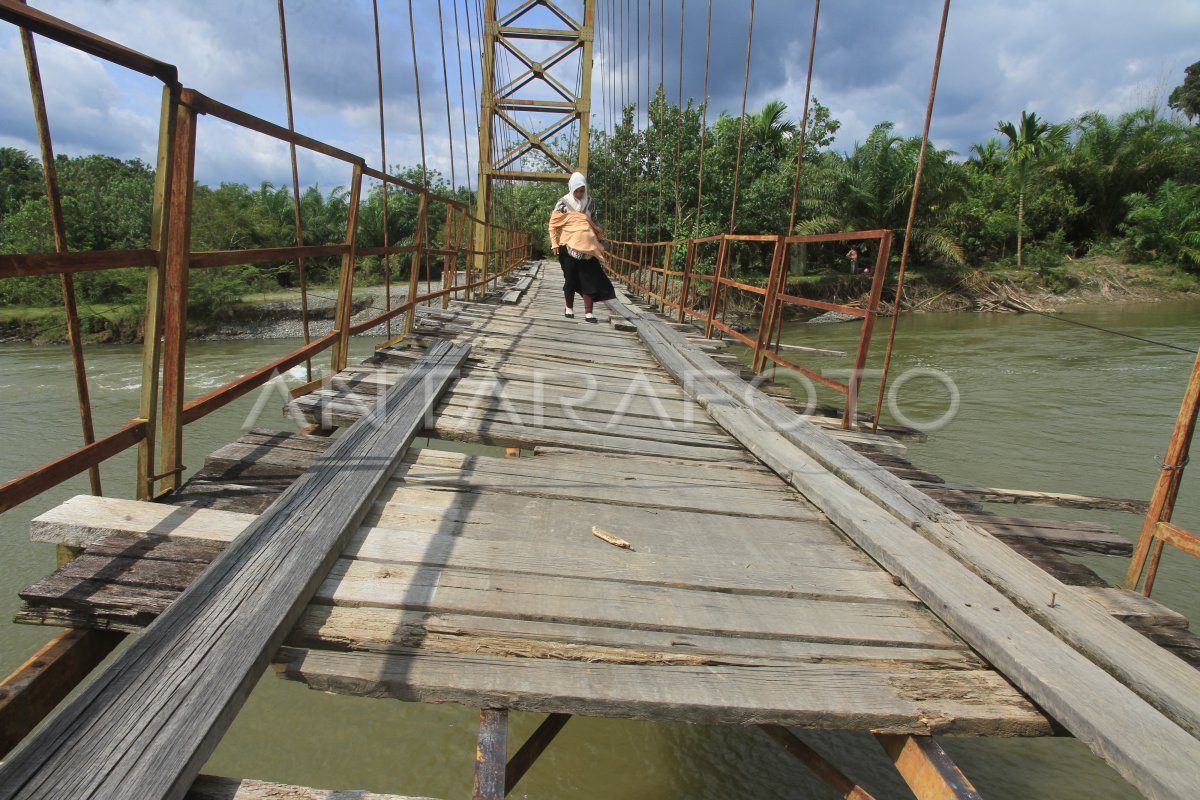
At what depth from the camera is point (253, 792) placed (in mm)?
868

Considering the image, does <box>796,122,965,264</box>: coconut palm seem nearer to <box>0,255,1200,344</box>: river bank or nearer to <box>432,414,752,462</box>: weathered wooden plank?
<box>0,255,1200,344</box>: river bank

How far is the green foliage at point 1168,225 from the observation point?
2061cm

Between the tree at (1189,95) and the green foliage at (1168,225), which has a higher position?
the tree at (1189,95)

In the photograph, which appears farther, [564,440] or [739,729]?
[564,440]

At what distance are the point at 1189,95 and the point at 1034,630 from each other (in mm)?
45410

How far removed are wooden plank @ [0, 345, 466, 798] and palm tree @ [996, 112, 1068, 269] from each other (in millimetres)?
25899

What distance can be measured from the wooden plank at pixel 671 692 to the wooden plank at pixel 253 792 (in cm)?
18

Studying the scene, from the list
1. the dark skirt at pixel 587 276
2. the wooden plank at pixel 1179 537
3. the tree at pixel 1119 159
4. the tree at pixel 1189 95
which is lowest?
the wooden plank at pixel 1179 537

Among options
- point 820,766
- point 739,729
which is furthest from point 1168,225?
point 820,766

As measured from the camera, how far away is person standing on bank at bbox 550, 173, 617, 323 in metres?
5.32

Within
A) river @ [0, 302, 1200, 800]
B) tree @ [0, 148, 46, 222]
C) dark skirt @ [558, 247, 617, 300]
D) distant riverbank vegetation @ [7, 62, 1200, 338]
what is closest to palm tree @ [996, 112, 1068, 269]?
distant riverbank vegetation @ [7, 62, 1200, 338]

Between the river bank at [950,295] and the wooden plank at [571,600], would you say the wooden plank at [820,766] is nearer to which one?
the wooden plank at [571,600]

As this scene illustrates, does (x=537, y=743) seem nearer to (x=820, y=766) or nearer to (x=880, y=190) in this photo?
(x=820, y=766)

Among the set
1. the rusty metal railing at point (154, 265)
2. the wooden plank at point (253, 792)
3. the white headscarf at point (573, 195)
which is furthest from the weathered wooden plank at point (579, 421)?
the white headscarf at point (573, 195)
